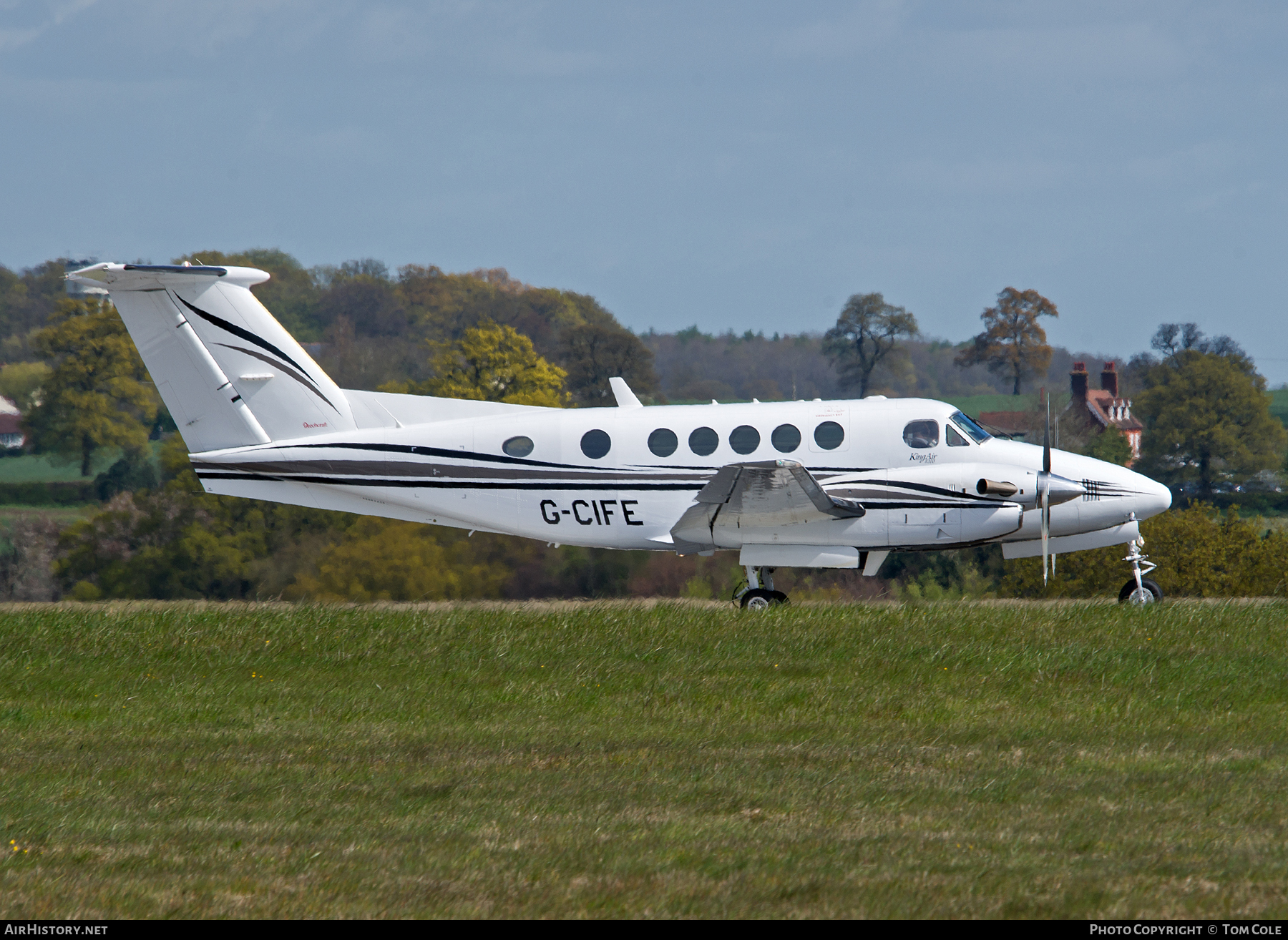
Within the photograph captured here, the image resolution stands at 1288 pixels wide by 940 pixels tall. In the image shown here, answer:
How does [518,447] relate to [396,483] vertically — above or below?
above

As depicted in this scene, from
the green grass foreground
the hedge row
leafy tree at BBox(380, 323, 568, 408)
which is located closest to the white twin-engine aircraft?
the green grass foreground

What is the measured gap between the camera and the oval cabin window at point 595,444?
17.1 meters

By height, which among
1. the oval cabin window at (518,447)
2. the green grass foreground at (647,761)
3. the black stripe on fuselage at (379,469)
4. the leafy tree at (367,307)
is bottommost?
the green grass foreground at (647,761)

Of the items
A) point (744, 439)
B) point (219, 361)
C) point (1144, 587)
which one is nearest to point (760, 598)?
point (744, 439)

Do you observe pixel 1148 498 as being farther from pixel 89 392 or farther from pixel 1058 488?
pixel 89 392

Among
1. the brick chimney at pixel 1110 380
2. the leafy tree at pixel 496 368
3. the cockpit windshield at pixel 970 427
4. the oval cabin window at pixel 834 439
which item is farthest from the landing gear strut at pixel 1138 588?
the brick chimney at pixel 1110 380

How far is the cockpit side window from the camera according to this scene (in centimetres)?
1658

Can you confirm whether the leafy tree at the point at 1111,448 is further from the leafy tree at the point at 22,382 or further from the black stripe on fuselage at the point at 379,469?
the leafy tree at the point at 22,382

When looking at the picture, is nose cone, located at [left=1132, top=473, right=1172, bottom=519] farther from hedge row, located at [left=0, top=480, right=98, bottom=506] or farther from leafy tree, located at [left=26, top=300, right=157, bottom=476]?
hedge row, located at [left=0, top=480, right=98, bottom=506]

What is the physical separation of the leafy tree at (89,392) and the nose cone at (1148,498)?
56.2 meters

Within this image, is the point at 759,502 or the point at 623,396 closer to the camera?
the point at 759,502

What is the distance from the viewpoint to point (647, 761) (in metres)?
9.50

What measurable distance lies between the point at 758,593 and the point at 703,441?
215 cm
